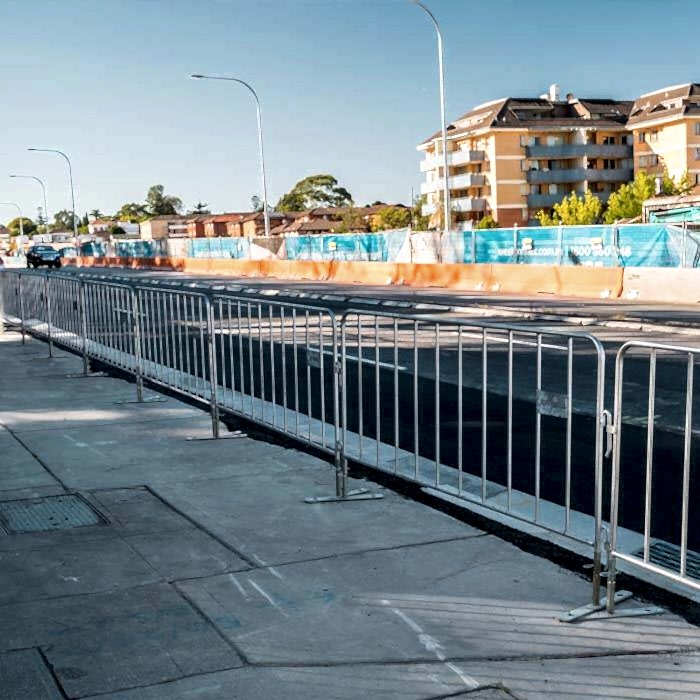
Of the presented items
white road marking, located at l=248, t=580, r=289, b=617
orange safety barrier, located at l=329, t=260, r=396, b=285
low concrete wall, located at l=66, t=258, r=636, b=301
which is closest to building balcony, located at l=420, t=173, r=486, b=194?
low concrete wall, located at l=66, t=258, r=636, b=301

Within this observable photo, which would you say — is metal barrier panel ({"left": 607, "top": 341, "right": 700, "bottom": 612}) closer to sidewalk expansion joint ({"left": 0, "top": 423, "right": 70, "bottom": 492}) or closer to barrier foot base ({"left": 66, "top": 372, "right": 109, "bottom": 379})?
sidewalk expansion joint ({"left": 0, "top": 423, "right": 70, "bottom": 492})

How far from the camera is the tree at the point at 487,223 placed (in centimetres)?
10144

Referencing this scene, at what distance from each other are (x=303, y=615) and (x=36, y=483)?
3.39 m

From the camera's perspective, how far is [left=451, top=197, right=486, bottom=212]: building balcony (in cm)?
10875

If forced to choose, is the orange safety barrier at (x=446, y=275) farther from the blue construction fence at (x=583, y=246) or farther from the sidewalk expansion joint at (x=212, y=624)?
the sidewalk expansion joint at (x=212, y=624)

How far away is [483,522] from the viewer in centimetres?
612

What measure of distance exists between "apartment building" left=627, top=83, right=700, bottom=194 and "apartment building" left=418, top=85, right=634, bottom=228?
3.63 metres

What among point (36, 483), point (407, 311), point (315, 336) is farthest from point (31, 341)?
point (36, 483)

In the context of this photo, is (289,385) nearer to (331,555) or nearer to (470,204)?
(331,555)

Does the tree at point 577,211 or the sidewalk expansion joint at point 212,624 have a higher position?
the tree at point 577,211

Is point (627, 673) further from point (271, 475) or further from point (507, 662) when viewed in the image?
point (271, 475)

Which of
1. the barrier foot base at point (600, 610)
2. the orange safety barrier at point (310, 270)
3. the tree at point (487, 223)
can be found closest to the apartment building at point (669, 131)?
the tree at point (487, 223)

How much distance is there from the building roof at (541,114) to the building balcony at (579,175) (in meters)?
4.92

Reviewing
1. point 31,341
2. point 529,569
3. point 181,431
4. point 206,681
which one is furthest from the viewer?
point 31,341
